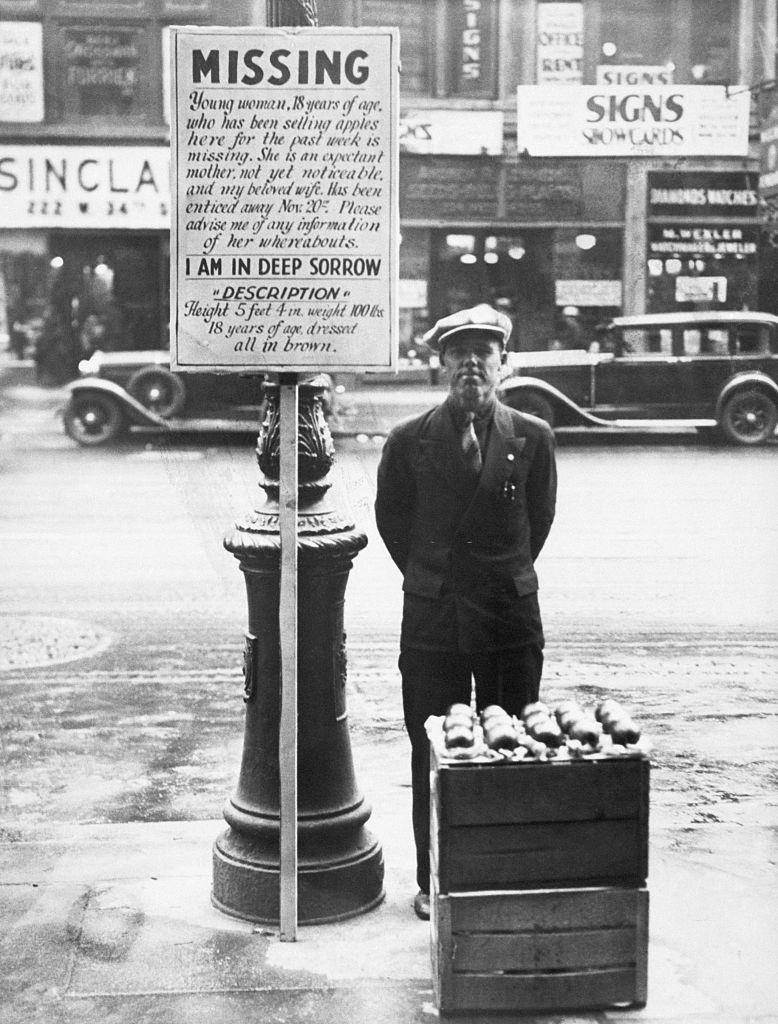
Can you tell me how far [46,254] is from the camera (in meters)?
15.8

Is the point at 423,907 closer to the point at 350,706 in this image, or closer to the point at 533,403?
the point at 350,706

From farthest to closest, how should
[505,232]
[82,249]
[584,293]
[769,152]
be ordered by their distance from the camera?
[82,249]
[584,293]
[505,232]
[769,152]

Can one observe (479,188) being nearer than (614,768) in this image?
No

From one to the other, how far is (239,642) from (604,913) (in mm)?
4576

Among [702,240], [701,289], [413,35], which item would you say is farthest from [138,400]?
[413,35]

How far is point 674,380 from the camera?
16.5 m

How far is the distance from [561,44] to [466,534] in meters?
5.84

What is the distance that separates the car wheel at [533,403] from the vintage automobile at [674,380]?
0.5 inches

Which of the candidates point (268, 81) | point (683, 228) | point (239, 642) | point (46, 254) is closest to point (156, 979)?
point (268, 81)

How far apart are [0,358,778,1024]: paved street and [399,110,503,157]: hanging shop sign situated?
3.03 meters

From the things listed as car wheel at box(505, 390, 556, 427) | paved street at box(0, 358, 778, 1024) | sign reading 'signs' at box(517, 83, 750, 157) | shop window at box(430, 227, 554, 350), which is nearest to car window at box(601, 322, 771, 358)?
car wheel at box(505, 390, 556, 427)

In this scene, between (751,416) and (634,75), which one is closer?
(634,75)

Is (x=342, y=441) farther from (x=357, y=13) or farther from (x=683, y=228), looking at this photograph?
(x=357, y=13)

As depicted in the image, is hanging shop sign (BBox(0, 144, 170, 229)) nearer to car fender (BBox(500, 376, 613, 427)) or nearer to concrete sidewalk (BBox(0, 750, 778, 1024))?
car fender (BBox(500, 376, 613, 427))
